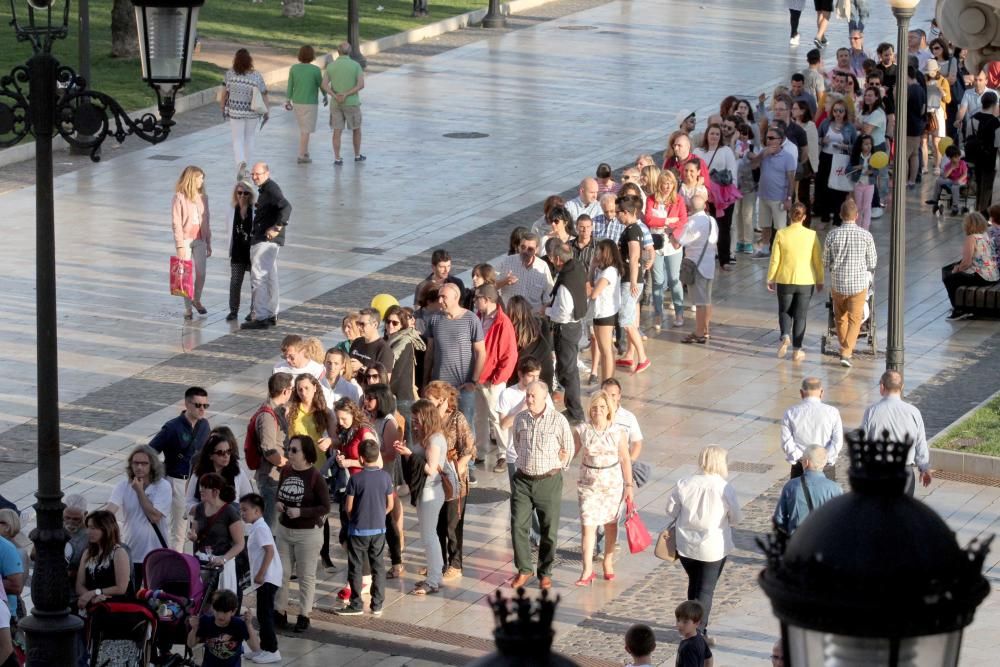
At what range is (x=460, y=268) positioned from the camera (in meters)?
21.5

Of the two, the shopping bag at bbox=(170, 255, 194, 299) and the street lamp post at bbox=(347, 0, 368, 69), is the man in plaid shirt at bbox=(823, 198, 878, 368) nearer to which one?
the shopping bag at bbox=(170, 255, 194, 299)

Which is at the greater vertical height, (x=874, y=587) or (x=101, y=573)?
(x=874, y=587)

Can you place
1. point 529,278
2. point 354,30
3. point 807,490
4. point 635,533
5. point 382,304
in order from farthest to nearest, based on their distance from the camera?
point 354,30, point 529,278, point 382,304, point 635,533, point 807,490

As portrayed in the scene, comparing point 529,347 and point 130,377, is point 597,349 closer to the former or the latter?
point 529,347

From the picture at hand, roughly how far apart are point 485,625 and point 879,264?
34.8 feet

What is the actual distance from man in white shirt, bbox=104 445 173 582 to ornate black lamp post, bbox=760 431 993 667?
30.1ft

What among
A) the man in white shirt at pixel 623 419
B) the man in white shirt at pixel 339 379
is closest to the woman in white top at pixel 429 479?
the man in white shirt at pixel 339 379

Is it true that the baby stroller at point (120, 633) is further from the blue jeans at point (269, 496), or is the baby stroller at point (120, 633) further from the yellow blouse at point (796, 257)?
the yellow blouse at point (796, 257)

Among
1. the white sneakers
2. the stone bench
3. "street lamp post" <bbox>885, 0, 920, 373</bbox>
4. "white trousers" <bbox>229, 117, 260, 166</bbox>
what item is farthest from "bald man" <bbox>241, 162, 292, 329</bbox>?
the white sneakers

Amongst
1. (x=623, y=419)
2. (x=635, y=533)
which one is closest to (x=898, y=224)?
(x=623, y=419)

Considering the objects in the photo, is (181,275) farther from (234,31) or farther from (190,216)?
(234,31)

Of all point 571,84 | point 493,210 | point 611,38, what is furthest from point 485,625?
point 611,38

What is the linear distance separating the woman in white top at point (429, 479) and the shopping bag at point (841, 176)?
35.4 ft

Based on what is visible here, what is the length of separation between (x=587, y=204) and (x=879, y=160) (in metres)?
5.25
